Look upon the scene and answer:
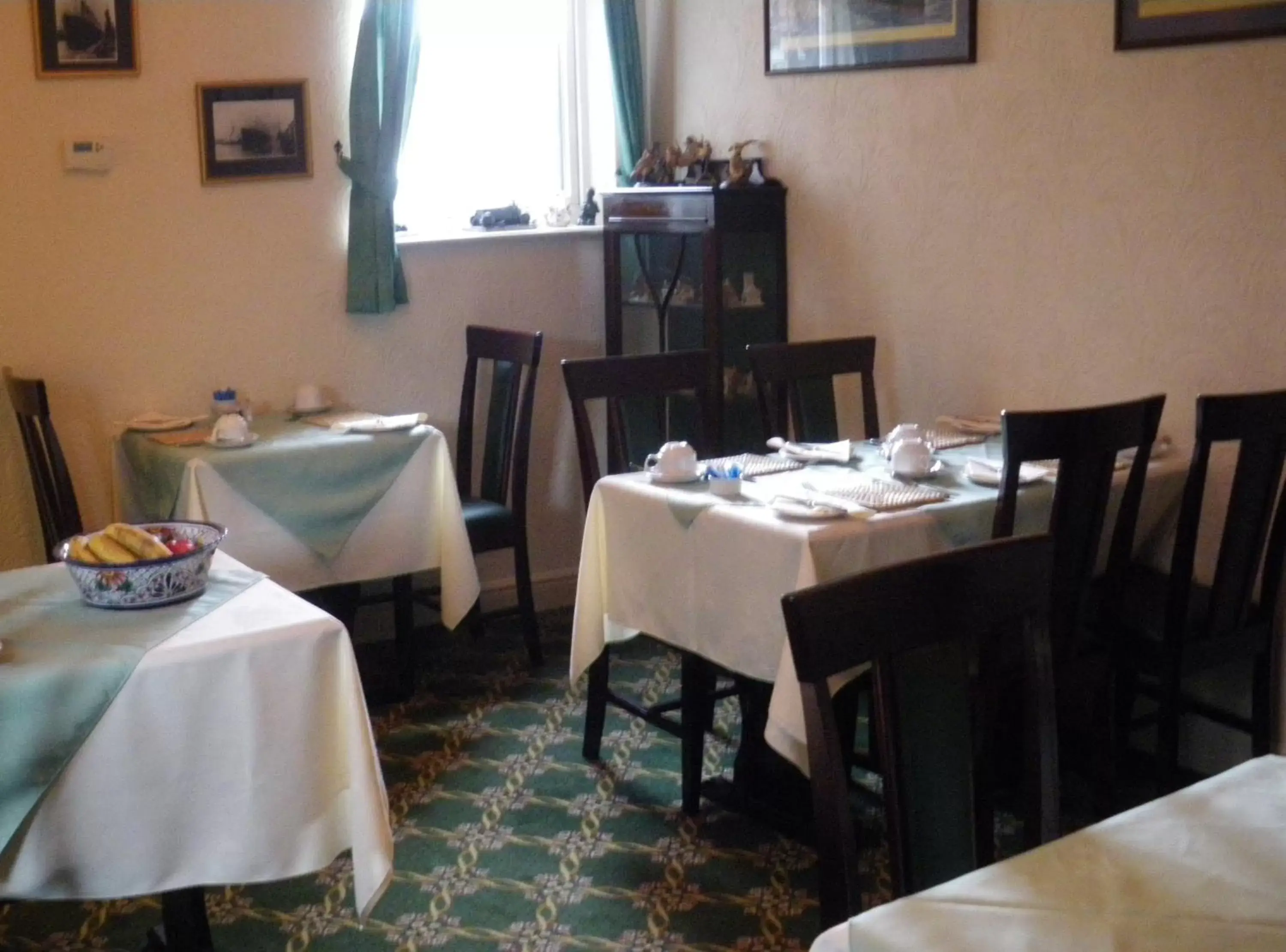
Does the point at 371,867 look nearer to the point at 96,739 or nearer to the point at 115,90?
the point at 96,739

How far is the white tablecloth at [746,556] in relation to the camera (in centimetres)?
256

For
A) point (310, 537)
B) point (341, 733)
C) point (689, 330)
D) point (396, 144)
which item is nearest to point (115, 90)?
point (396, 144)

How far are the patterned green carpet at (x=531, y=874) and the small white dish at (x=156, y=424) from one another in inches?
39.2

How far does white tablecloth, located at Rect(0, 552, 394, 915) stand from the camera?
194 centimetres

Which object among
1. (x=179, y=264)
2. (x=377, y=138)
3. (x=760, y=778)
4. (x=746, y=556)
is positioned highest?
(x=377, y=138)

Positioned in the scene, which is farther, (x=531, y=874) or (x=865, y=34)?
(x=865, y=34)

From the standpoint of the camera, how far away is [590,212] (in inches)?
186

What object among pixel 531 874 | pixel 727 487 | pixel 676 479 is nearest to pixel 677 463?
pixel 676 479

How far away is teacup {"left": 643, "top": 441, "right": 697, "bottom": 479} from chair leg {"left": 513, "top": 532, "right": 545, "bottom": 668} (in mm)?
1220

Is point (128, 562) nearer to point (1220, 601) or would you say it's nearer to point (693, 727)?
point (693, 727)

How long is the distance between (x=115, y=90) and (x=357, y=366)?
1.02 meters

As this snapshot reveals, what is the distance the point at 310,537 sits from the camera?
3645mm

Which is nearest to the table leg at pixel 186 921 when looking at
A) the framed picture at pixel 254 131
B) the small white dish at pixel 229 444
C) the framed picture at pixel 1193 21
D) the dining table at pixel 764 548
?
the dining table at pixel 764 548
